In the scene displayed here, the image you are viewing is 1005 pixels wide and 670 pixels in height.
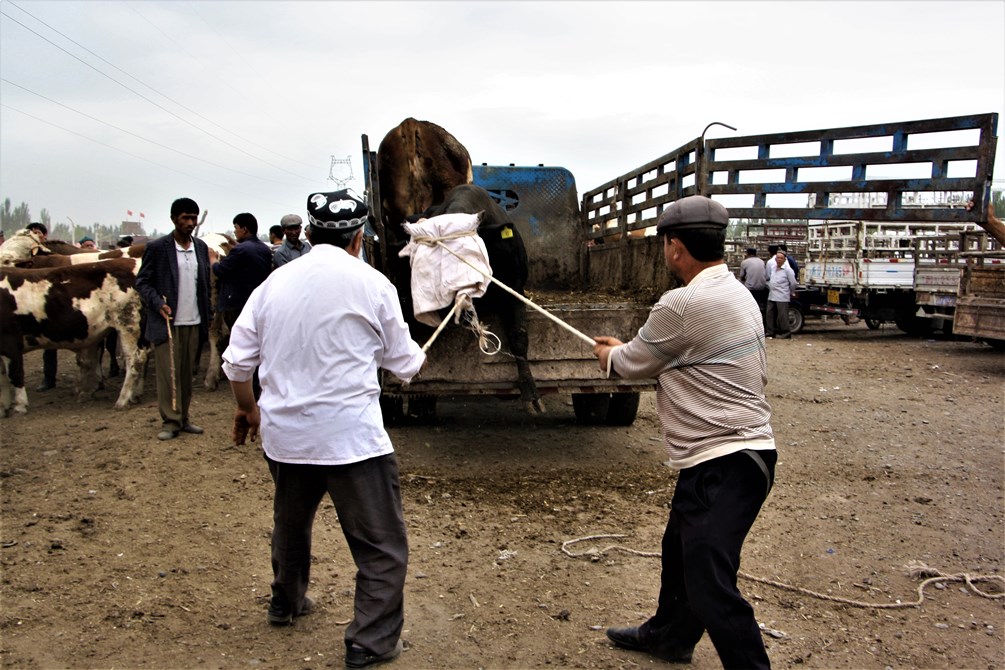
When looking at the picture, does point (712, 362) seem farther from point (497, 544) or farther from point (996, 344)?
point (996, 344)

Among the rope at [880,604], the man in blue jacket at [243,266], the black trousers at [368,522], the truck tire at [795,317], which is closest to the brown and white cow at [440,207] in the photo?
the rope at [880,604]

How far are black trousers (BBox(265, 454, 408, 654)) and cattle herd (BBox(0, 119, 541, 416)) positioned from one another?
2.37 metres

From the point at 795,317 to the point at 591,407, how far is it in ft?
34.0

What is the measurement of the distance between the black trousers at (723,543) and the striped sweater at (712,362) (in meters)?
0.07

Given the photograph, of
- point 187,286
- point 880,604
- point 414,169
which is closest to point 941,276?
point 414,169

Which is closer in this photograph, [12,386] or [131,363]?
[12,386]

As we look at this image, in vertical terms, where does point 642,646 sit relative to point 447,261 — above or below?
below

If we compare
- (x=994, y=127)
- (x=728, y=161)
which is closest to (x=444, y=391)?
(x=728, y=161)

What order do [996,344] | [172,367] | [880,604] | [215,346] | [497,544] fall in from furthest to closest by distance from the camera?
[996,344] < [215,346] < [172,367] < [497,544] < [880,604]

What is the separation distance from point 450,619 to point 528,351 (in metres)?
2.33

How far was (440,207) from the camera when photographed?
16.9ft

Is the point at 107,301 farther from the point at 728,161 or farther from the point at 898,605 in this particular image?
the point at 898,605

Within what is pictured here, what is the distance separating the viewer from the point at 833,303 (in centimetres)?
1502

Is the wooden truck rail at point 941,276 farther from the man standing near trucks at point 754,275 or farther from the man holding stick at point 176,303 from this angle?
the man holding stick at point 176,303
